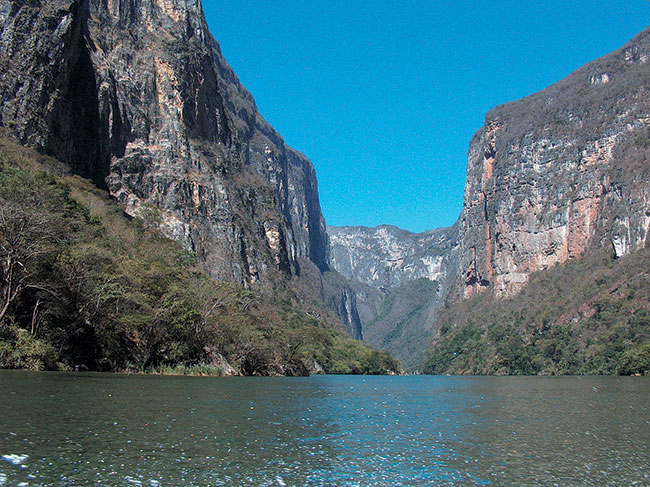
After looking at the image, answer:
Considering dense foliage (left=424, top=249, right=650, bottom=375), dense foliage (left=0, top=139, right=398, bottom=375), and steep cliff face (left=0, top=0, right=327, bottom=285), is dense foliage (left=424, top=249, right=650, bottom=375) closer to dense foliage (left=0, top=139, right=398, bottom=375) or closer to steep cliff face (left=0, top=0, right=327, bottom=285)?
steep cliff face (left=0, top=0, right=327, bottom=285)

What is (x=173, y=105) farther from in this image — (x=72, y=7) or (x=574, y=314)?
(x=574, y=314)

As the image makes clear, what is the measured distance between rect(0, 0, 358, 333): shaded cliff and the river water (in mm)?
75582

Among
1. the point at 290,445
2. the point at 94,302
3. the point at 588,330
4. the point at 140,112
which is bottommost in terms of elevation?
the point at 290,445

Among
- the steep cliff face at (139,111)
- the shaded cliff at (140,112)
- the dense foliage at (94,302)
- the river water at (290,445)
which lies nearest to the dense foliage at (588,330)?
the shaded cliff at (140,112)

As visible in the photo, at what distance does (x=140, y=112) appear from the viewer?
122 m

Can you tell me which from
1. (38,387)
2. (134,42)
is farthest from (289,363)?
(134,42)

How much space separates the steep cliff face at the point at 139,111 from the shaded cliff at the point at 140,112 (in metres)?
0.23

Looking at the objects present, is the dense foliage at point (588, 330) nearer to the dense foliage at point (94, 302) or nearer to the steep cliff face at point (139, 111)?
the steep cliff face at point (139, 111)

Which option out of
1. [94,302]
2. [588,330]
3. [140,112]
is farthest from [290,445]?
[588,330]

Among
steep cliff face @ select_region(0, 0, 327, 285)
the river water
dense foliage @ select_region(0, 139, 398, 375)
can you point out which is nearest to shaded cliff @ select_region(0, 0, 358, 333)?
steep cliff face @ select_region(0, 0, 327, 285)

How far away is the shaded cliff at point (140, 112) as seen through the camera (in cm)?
8781

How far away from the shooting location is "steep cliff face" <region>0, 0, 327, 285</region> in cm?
8781

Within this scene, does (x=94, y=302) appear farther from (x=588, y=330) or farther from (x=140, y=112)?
(x=588, y=330)

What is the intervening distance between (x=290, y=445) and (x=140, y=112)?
385 ft
